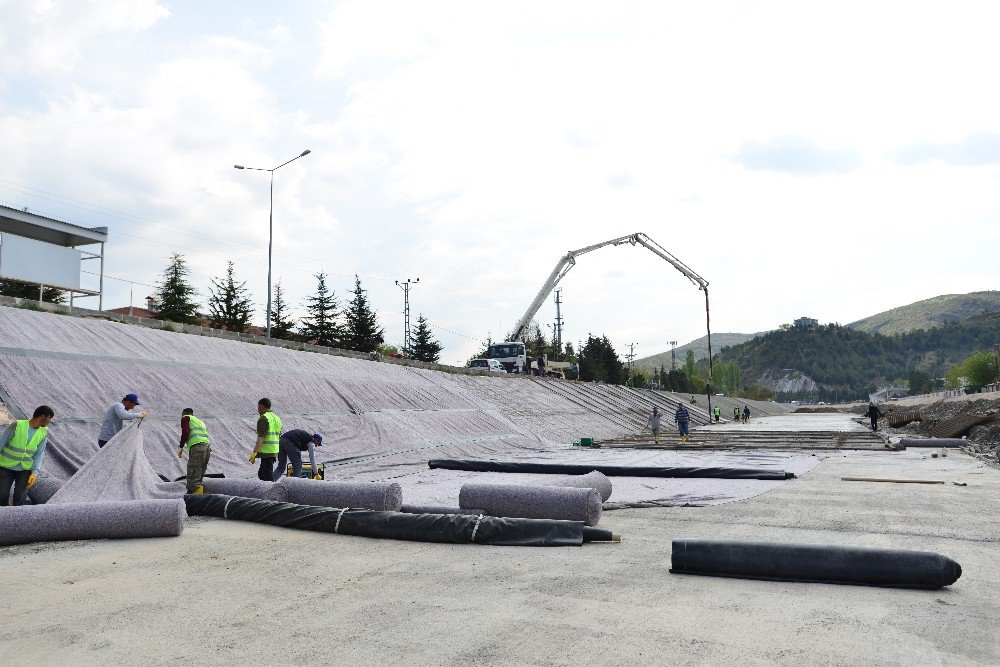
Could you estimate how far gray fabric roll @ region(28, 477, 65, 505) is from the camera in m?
9.70

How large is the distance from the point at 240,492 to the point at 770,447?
19.3 m

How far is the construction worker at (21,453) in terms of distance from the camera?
29.0ft

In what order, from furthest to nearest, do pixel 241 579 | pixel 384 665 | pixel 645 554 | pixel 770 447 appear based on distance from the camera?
pixel 770 447 → pixel 645 554 → pixel 241 579 → pixel 384 665

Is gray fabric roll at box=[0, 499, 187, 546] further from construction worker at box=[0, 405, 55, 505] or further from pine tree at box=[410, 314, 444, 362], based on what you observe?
pine tree at box=[410, 314, 444, 362]

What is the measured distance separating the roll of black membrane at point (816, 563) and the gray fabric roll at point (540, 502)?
91.0 inches

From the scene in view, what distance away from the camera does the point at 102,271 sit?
2503 cm

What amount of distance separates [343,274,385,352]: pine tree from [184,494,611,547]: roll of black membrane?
166 feet

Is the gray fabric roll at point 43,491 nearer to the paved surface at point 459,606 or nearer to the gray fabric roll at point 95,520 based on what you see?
the gray fabric roll at point 95,520

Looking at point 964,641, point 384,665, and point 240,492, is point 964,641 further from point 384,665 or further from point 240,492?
point 240,492

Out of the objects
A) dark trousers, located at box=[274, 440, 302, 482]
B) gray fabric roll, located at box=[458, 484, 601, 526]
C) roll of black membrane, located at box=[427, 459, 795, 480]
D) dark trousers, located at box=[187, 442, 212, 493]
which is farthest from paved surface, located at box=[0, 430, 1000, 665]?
roll of black membrane, located at box=[427, 459, 795, 480]

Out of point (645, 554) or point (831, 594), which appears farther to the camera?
point (645, 554)

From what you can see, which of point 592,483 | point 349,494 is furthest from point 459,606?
point 592,483

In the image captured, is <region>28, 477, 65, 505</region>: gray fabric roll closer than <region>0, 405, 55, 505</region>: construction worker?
No

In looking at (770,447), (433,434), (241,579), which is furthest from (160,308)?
(241,579)
